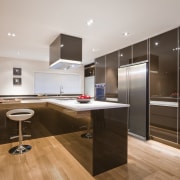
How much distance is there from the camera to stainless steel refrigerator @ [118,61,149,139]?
343 cm

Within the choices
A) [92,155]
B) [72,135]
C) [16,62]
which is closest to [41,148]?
[72,135]

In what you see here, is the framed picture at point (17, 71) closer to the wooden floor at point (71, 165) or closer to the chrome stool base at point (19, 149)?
the wooden floor at point (71, 165)

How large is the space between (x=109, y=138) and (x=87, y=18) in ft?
7.12

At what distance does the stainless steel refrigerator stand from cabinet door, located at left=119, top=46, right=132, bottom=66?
0.15 meters

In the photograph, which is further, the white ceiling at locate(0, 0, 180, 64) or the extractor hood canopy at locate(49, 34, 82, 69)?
the extractor hood canopy at locate(49, 34, 82, 69)

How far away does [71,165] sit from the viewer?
2180 mm

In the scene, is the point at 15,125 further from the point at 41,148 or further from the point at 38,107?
the point at 41,148

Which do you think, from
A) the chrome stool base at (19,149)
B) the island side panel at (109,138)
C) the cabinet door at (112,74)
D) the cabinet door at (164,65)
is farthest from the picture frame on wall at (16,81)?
the cabinet door at (164,65)

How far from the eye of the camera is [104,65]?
517 cm

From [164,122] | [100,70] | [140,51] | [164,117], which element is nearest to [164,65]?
[140,51]

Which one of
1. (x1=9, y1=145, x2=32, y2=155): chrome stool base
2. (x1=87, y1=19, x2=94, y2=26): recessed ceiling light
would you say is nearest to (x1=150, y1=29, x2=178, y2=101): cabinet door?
(x1=87, y1=19, x2=94, y2=26): recessed ceiling light

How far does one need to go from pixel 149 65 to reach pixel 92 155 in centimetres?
260

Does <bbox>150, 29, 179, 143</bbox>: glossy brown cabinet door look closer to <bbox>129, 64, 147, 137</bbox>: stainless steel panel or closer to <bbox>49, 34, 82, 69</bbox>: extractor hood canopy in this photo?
<bbox>129, 64, 147, 137</bbox>: stainless steel panel

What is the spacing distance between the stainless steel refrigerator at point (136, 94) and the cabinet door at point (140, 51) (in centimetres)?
15
